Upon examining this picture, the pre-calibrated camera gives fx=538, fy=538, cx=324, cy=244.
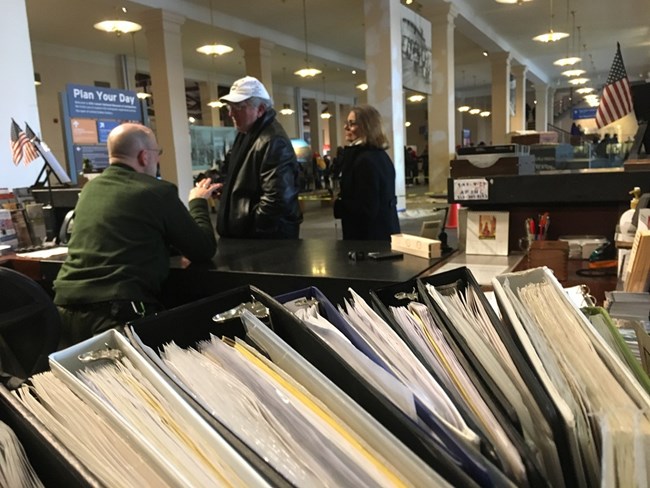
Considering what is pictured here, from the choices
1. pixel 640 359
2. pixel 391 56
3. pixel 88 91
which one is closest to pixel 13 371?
pixel 640 359

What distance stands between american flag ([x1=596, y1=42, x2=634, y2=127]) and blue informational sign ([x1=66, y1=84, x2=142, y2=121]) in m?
4.85

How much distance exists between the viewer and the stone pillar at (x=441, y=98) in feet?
31.4

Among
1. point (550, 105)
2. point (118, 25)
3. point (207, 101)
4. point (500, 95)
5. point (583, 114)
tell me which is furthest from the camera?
point (550, 105)

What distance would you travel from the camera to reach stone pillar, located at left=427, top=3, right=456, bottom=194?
9.56m

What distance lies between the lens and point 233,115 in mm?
2713

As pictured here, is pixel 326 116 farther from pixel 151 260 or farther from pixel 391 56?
pixel 151 260

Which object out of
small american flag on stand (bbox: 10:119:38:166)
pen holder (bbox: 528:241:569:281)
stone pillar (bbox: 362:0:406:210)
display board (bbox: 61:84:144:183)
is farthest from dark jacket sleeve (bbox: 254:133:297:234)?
stone pillar (bbox: 362:0:406:210)

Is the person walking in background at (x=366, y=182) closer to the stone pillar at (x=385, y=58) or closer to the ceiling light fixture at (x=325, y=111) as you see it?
the stone pillar at (x=385, y=58)

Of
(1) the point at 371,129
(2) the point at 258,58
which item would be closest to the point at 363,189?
(1) the point at 371,129

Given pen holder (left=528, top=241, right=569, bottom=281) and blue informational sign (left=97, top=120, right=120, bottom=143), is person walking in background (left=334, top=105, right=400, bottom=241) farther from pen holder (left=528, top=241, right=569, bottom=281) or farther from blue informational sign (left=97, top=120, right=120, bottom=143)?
blue informational sign (left=97, top=120, right=120, bottom=143)

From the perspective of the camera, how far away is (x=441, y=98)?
33.3 ft

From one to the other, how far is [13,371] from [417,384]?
1.42 meters

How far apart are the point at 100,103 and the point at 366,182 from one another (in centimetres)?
405

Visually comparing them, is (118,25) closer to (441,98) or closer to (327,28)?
(327,28)
